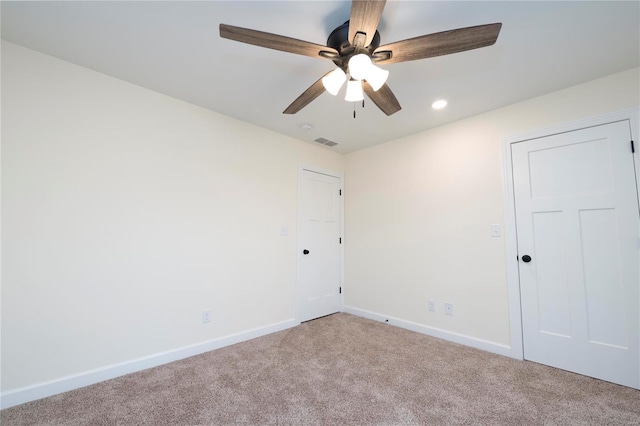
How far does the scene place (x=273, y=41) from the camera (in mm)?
1461

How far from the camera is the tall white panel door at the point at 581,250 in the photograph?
2127mm

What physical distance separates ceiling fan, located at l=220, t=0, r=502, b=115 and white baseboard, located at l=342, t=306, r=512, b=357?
2671mm

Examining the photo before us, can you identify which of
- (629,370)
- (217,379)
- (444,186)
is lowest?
(217,379)

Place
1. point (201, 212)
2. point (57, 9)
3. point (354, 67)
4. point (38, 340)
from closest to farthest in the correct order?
point (354, 67) < point (57, 9) < point (38, 340) < point (201, 212)

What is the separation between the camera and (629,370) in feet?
6.79

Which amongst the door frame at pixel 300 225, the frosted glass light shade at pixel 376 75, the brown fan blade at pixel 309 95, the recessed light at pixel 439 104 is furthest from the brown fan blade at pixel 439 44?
the door frame at pixel 300 225

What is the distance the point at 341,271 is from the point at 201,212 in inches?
88.5

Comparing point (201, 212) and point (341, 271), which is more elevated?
point (201, 212)

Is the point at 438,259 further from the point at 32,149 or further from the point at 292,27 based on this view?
the point at 32,149

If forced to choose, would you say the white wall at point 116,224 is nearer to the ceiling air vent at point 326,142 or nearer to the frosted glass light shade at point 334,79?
the ceiling air vent at point 326,142

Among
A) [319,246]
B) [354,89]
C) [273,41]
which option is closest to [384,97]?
[354,89]

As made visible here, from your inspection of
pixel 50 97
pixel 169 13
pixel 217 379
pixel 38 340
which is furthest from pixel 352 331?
pixel 50 97

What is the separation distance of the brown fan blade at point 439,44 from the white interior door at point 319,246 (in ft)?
7.50

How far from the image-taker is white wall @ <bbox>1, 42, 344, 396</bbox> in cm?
191
